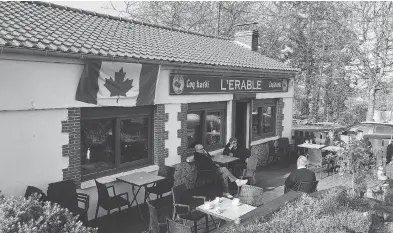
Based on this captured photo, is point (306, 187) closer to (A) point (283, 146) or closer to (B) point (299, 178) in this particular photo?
(B) point (299, 178)

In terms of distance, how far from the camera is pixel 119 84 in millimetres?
7773

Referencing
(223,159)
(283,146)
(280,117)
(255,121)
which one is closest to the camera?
(223,159)

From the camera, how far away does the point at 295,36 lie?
2573cm

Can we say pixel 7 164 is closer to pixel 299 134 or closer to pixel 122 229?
pixel 122 229

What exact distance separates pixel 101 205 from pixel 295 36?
73.5ft

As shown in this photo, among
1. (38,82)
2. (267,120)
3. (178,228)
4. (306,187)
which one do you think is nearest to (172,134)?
(306,187)

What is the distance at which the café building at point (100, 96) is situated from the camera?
245 inches

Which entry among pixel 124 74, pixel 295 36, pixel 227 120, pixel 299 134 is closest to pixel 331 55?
pixel 295 36

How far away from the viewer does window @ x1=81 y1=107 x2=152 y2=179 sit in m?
7.67

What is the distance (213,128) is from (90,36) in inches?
200

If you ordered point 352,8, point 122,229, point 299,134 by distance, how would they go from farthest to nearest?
point 352,8, point 299,134, point 122,229

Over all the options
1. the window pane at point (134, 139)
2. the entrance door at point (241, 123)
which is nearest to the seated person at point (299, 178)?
the window pane at point (134, 139)

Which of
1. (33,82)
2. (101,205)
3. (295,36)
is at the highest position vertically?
(295,36)

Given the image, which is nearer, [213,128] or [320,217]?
[320,217]
